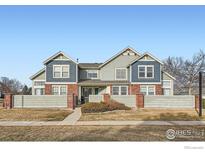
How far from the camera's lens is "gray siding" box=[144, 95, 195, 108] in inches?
1118

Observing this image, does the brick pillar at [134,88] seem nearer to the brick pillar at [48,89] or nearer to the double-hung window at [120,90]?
the double-hung window at [120,90]

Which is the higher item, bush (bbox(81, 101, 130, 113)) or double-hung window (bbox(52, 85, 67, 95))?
double-hung window (bbox(52, 85, 67, 95))

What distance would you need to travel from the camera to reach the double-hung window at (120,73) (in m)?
37.9

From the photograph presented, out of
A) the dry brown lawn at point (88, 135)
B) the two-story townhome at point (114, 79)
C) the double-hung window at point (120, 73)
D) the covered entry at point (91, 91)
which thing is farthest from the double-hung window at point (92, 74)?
the dry brown lawn at point (88, 135)

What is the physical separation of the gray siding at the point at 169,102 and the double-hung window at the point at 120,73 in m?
9.65

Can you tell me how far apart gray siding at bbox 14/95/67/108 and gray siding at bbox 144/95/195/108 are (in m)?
7.53

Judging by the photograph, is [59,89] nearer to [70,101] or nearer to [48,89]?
[48,89]

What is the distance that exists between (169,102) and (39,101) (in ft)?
38.5

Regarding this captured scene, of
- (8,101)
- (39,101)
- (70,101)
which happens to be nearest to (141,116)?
(70,101)

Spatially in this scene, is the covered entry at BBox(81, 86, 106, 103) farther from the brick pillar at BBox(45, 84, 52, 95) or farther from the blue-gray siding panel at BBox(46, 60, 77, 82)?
the brick pillar at BBox(45, 84, 52, 95)

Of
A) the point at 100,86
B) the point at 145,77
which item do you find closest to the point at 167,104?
the point at 145,77

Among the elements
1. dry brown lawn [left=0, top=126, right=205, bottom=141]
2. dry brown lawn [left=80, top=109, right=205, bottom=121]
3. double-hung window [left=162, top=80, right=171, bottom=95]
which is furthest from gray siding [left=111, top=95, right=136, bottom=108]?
dry brown lawn [left=0, top=126, right=205, bottom=141]
